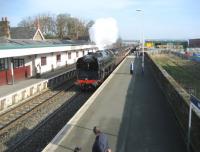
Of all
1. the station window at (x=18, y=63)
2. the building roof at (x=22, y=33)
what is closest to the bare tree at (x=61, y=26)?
the building roof at (x=22, y=33)

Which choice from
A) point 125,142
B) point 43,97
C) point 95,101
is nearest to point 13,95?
point 43,97

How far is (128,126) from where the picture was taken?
11625 mm

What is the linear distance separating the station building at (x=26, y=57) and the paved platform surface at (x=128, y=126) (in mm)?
8141

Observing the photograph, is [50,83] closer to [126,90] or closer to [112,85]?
[112,85]

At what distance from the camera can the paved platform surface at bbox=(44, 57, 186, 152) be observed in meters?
9.61

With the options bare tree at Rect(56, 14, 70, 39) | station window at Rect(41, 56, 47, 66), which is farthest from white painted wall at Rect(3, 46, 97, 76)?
bare tree at Rect(56, 14, 70, 39)

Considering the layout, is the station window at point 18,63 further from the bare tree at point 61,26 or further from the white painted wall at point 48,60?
the bare tree at point 61,26

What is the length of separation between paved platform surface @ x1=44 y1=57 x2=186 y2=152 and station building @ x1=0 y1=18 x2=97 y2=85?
8.14 meters

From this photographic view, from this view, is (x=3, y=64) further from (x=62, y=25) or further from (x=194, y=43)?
(x=194, y=43)

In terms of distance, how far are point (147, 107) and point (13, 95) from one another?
8869mm

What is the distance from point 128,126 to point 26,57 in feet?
57.8

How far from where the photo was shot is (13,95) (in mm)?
18750

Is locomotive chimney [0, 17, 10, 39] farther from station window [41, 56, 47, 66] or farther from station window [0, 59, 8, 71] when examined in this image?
station window [0, 59, 8, 71]

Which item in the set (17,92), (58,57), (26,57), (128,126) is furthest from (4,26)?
(128,126)
